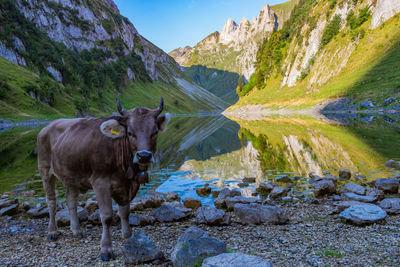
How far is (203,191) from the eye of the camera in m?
15.3

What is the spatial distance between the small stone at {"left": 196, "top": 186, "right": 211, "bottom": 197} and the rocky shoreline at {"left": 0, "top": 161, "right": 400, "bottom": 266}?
213 centimetres

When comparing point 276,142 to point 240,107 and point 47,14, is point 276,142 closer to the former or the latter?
point 240,107

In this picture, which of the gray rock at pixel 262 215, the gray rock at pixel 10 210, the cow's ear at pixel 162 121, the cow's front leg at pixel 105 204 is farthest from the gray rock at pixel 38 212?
the gray rock at pixel 262 215

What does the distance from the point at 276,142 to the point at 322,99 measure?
170ft

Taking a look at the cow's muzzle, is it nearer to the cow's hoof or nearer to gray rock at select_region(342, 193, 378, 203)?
the cow's hoof

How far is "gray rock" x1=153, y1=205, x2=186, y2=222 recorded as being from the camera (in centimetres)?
1020

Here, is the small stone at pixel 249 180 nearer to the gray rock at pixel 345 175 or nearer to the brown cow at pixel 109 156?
the gray rock at pixel 345 175

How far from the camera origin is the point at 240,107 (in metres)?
141

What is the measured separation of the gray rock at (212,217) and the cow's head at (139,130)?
12.7 feet

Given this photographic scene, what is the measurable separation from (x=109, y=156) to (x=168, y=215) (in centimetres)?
442

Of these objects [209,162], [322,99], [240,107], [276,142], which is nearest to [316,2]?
[240,107]

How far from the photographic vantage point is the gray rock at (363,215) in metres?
8.14

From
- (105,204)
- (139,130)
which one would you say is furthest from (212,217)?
(139,130)

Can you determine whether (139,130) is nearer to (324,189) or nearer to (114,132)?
(114,132)
